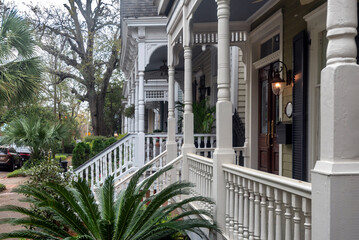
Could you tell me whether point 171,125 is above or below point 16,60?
below

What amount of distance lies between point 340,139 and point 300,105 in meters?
3.80

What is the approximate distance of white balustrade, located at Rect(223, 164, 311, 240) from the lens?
2631mm

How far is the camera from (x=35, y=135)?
35.3 ft

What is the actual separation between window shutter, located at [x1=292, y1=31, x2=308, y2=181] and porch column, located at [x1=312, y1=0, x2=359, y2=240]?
3603 millimetres

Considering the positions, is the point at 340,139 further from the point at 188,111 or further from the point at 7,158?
the point at 7,158

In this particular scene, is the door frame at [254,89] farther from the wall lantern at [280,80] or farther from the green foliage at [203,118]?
the green foliage at [203,118]

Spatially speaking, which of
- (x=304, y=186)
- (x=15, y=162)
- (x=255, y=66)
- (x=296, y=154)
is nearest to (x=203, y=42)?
(x=255, y=66)

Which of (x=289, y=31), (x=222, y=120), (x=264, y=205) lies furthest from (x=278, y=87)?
(x=264, y=205)

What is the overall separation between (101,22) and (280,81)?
19.5 m

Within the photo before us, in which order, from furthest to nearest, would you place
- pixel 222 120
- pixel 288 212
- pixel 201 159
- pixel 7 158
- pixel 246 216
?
pixel 7 158
pixel 201 159
pixel 222 120
pixel 246 216
pixel 288 212

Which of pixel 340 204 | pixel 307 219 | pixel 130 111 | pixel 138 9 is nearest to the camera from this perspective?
pixel 340 204

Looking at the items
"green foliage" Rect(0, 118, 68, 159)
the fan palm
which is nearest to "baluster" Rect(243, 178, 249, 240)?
"green foliage" Rect(0, 118, 68, 159)

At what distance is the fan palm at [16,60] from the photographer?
1282 centimetres

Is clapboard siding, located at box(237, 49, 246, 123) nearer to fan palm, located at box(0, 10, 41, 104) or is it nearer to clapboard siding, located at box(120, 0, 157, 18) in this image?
clapboard siding, located at box(120, 0, 157, 18)
